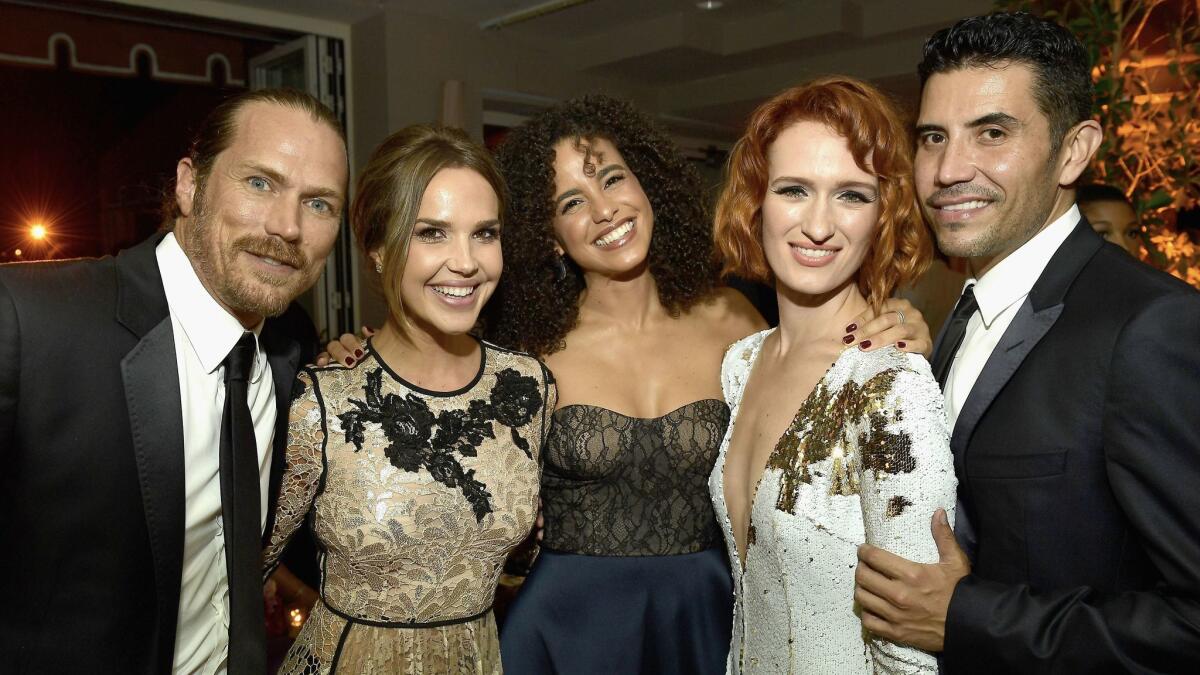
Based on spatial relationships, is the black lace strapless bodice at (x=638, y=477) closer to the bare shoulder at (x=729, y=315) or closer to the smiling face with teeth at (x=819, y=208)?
the bare shoulder at (x=729, y=315)

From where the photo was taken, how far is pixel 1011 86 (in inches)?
62.6

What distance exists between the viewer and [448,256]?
1.98m

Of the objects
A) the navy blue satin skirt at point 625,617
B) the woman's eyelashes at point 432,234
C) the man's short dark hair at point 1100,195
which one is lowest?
the navy blue satin skirt at point 625,617

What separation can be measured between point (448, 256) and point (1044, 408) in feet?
4.13

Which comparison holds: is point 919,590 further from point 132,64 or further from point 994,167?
point 132,64

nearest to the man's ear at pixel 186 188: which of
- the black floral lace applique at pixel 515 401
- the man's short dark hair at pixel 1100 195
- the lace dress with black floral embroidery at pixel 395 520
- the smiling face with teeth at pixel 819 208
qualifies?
the lace dress with black floral embroidery at pixel 395 520

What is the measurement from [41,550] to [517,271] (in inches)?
59.9

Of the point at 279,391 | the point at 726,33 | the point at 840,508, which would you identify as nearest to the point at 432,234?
the point at 279,391

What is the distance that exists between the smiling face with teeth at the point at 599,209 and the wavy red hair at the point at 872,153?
61 cm

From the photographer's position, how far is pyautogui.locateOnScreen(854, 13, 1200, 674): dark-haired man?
1.30 meters

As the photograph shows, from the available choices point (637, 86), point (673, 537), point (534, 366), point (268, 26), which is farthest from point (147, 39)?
point (673, 537)

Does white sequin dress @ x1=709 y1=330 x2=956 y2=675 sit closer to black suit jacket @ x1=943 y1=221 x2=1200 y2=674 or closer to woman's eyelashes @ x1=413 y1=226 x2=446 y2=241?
black suit jacket @ x1=943 y1=221 x2=1200 y2=674

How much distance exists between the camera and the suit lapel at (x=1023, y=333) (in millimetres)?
1464

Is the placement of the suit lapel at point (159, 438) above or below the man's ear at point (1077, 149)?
below
